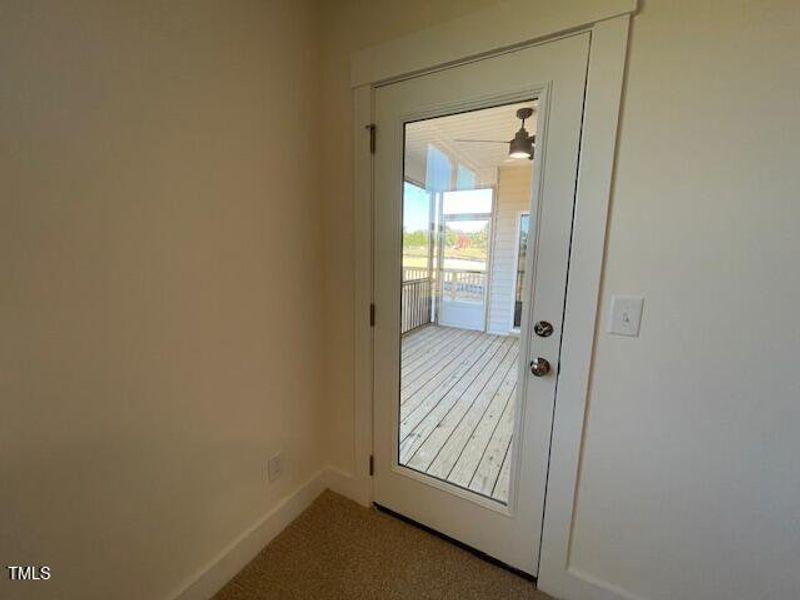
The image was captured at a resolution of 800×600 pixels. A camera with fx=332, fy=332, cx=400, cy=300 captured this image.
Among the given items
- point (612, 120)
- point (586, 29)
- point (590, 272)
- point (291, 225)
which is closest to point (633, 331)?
point (590, 272)

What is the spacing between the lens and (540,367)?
1246mm

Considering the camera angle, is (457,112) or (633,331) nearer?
(633,331)

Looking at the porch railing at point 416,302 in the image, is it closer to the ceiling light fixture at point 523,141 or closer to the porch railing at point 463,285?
the porch railing at point 463,285

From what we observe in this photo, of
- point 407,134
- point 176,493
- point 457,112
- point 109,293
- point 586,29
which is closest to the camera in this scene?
point 109,293

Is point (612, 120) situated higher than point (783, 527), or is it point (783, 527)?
point (612, 120)

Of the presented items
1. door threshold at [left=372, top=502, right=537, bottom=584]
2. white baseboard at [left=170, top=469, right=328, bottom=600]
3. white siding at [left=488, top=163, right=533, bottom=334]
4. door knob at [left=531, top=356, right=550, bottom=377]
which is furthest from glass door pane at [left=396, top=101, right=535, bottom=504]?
white baseboard at [left=170, top=469, right=328, bottom=600]

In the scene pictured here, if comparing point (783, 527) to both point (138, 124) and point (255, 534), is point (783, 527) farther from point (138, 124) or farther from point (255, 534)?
point (138, 124)

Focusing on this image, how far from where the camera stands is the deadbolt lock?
1.22 metres

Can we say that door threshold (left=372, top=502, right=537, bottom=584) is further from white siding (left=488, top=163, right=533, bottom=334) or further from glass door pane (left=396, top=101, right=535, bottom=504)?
white siding (left=488, top=163, right=533, bottom=334)

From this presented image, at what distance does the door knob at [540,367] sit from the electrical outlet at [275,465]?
1.23 meters

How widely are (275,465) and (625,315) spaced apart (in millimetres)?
1596

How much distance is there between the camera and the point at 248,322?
Result: 4.48ft

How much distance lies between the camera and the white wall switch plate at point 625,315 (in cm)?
108

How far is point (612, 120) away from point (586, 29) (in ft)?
0.99
